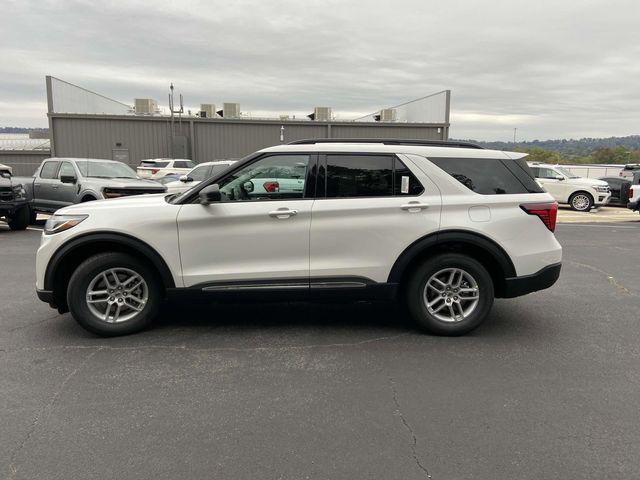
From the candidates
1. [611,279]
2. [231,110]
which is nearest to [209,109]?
[231,110]

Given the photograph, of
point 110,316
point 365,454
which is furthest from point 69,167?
point 365,454

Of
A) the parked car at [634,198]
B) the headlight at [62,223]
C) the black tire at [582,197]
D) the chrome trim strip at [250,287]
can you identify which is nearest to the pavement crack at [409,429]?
the chrome trim strip at [250,287]

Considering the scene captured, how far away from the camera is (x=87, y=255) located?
4.66 metres

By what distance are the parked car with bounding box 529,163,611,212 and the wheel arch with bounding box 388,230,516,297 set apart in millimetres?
14797

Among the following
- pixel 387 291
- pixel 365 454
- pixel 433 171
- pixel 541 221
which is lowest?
pixel 365 454

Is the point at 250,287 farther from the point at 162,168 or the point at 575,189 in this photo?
the point at 162,168

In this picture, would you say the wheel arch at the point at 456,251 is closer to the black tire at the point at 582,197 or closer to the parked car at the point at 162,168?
the black tire at the point at 582,197

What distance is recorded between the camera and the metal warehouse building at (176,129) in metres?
26.4

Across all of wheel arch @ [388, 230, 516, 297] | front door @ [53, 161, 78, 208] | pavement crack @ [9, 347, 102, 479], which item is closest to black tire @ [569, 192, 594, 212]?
wheel arch @ [388, 230, 516, 297]

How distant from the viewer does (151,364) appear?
406 centimetres

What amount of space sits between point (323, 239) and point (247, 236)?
2.24 feet

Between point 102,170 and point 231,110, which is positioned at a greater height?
point 231,110

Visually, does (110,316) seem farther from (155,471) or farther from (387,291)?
(387,291)

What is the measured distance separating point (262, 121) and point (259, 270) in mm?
24893
